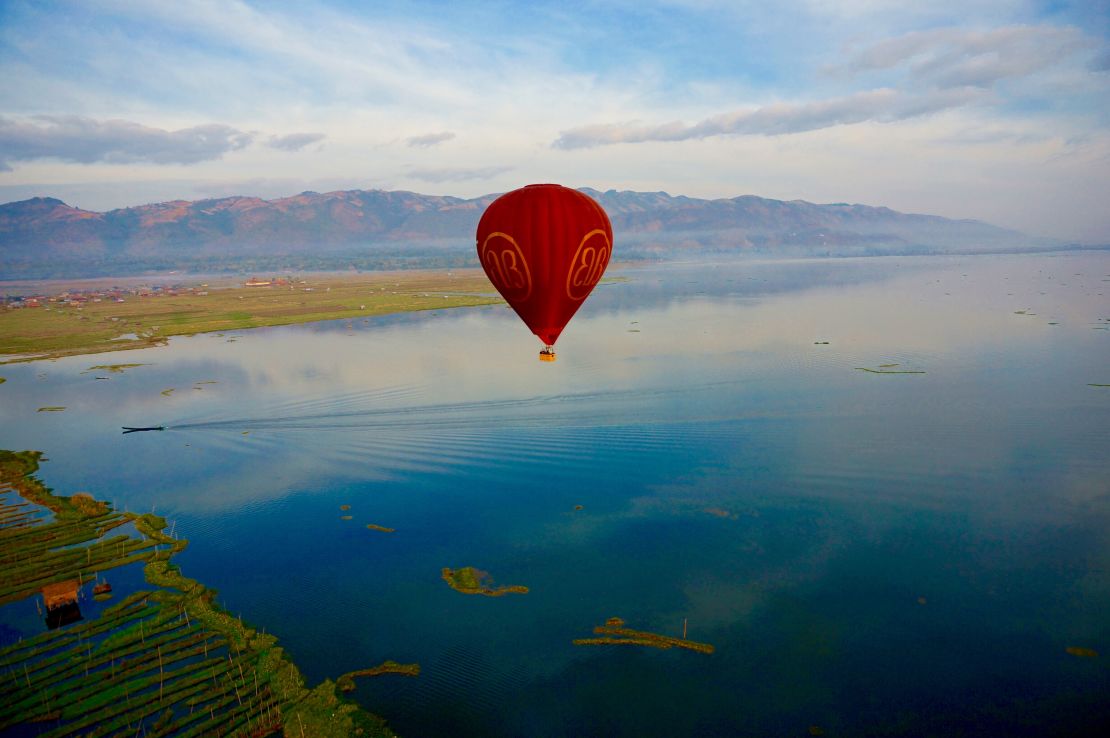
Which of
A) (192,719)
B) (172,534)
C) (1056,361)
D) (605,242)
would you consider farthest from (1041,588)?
(1056,361)

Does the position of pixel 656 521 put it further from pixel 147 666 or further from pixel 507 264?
pixel 147 666

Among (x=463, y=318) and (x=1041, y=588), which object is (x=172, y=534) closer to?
(x=1041, y=588)

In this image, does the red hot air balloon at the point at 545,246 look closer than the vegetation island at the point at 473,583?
Yes

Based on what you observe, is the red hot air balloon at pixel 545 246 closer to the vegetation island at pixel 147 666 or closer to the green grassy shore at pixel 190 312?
the vegetation island at pixel 147 666

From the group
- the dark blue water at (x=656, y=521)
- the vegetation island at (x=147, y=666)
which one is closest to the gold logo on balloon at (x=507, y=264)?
the dark blue water at (x=656, y=521)

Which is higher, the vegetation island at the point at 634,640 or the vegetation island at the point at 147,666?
the vegetation island at the point at 147,666

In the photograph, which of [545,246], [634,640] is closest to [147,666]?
[634,640]
